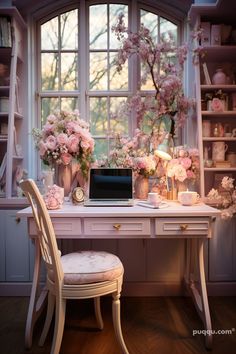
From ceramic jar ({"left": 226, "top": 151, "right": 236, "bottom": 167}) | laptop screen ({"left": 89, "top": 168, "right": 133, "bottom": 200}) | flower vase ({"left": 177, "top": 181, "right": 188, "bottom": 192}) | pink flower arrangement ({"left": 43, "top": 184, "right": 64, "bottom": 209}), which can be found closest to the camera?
pink flower arrangement ({"left": 43, "top": 184, "right": 64, "bottom": 209})

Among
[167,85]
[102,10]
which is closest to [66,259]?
[167,85]

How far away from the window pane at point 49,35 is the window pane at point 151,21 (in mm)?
819

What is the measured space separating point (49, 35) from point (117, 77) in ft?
2.50

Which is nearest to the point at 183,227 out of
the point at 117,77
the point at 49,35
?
the point at 117,77

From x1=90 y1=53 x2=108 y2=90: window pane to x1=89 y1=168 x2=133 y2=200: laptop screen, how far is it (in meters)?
0.95

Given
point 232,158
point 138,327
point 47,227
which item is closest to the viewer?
point 47,227

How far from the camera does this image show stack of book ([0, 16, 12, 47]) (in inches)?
90.2

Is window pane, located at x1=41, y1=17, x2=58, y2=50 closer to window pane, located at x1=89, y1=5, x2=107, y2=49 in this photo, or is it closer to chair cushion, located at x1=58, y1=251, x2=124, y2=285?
window pane, located at x1=89, y1=5, x2=107, y2=49

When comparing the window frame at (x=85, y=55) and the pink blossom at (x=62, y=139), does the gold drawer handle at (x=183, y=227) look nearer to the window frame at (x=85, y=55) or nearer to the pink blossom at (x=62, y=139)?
the pink blossom at (x=62, y=139)

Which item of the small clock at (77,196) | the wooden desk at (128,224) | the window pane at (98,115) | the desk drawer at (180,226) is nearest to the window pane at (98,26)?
the window pane at (98,115)

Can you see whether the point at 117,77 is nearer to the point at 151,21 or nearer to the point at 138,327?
the point at 151,21

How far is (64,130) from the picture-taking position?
6.97 ft

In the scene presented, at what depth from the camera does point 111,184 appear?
211 cm

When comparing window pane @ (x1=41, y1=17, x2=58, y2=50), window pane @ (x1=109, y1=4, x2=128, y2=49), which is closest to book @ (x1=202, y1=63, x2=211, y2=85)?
window pane @ (x1=109, y1=4, x2=128, y2=49)
